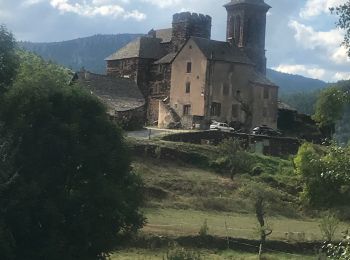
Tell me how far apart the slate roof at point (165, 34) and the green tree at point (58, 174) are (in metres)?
54.8

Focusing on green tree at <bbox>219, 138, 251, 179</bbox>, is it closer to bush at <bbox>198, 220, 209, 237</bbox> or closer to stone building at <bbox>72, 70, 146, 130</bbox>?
stone building at <bbox>72, 70, 146, 130</bbox>

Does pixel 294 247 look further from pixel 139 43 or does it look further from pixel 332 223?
pixel 139 43

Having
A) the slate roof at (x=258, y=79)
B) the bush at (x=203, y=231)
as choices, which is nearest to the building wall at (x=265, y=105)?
the slate roof at (x=258, y=79)

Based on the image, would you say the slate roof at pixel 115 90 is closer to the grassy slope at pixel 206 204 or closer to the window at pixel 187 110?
the window at pixel 187 110

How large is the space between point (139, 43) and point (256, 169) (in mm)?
32213

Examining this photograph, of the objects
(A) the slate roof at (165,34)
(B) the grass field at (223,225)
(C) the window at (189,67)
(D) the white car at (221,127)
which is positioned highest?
(A) the slate roof at (165,34)

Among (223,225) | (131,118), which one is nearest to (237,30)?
(131,118)

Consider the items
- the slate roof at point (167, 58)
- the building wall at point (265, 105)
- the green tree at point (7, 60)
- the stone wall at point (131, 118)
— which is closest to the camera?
the green tree at point (7, 60)

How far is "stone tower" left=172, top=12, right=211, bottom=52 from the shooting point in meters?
76.7

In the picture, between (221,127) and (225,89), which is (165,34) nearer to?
(225,89)

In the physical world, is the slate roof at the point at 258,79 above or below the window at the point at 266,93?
above

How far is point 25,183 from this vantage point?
22.3m

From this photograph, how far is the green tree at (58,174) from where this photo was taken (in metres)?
22.1

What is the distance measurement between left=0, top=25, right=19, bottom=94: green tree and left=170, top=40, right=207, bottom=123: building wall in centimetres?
4352
